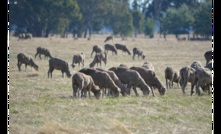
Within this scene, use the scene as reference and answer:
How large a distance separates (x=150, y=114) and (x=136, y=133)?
8.26 ft

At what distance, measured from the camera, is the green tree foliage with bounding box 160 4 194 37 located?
256 feet

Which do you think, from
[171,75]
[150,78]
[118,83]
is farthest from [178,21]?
[118,83]

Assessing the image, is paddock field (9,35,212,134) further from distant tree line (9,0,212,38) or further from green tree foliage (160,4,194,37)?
green tree foliage (160,4,194,37)

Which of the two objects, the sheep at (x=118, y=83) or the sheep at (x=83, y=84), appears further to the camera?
the sheep at (x=118, y=83)

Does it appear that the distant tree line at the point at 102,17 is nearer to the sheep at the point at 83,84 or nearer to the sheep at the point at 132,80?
the sheep at the point at 132,80

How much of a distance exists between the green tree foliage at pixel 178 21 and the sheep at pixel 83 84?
64206 millimetres

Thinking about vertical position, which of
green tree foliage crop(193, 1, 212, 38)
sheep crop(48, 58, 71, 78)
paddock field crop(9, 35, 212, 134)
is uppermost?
green tree foliage crop(193, 1, 212, 38)

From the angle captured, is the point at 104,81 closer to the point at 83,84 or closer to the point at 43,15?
the point at 83,84

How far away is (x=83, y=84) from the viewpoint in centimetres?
1508

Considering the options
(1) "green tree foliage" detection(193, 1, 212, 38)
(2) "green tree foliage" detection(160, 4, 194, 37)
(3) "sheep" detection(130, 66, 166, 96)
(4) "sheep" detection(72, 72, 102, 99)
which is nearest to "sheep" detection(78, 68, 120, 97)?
(4) "sheep" detection(72, 72, 102, 99)

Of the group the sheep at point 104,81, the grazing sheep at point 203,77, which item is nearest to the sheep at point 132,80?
the sheep at point 104,81

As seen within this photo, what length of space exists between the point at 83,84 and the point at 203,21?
55.5m

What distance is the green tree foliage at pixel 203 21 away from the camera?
218 ft
